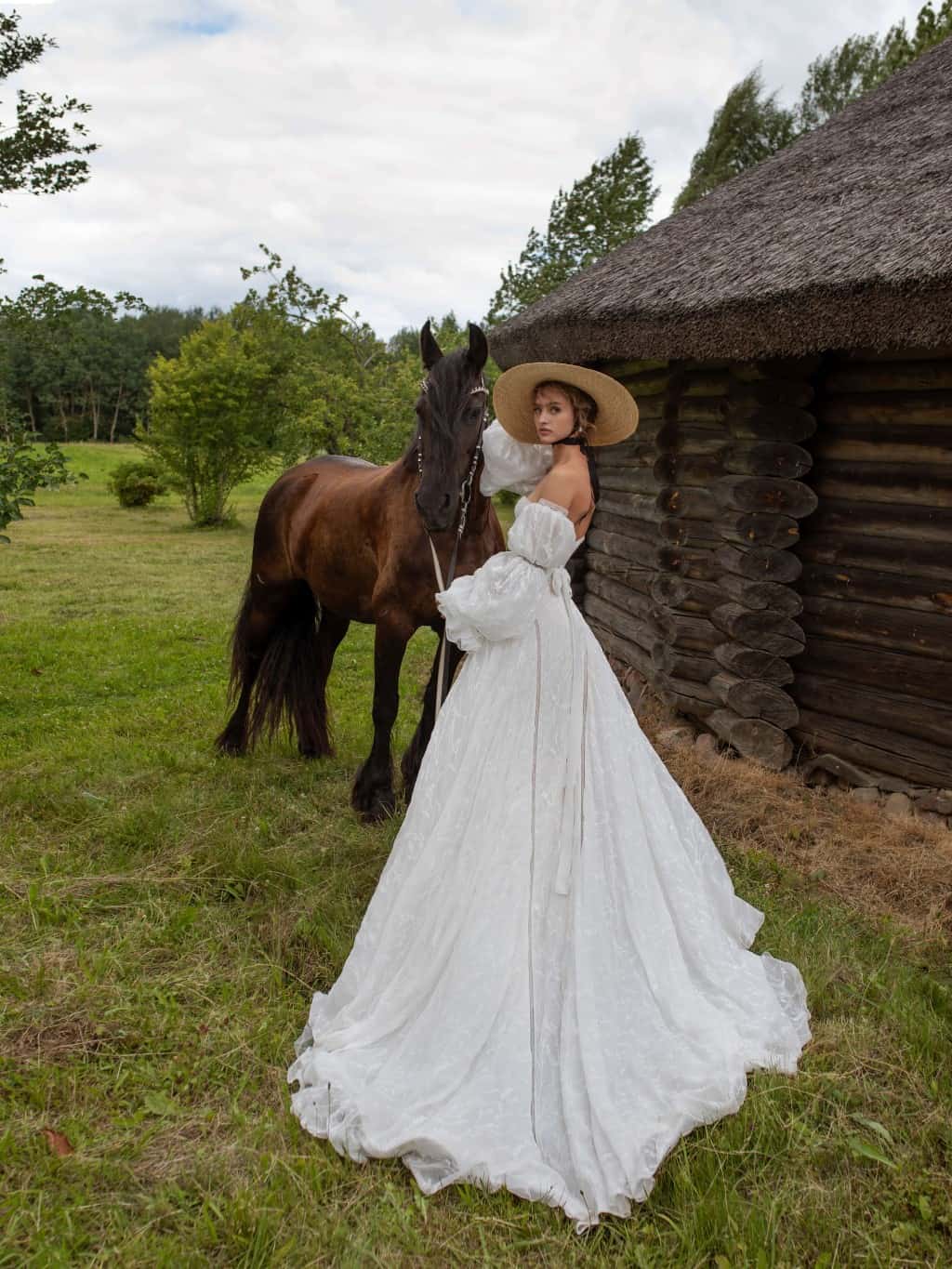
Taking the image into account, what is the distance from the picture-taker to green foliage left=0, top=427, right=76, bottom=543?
227 inches

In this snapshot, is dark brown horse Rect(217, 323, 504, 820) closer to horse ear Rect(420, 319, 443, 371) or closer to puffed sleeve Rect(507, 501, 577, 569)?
horse ear Rect(420, 319, 443, 371)

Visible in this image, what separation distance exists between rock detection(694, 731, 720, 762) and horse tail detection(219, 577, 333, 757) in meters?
2.38

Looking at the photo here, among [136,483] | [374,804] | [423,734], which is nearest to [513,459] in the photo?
[423,734]

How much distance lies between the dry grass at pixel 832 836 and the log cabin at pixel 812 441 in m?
0.30

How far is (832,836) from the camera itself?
14.9 ft

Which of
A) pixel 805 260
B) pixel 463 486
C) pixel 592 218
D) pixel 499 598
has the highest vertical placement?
pixel 592 218

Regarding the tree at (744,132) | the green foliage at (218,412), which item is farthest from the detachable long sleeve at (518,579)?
the tree at (744,132)

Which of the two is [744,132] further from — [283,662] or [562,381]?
[562,381]

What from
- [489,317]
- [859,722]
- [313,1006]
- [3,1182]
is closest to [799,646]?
[859,722]

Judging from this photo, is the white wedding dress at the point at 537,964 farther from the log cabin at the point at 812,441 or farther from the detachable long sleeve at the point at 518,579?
the log cabin at the point at 812,441

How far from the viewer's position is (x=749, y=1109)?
2.43 meters

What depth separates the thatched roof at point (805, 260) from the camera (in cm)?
397

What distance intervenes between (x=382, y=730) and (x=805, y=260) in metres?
3.19

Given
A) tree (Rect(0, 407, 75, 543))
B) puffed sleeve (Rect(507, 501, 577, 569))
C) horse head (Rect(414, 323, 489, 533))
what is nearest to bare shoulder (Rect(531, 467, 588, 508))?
puffed sleeve (Rect(507, 501, 577, 569))
